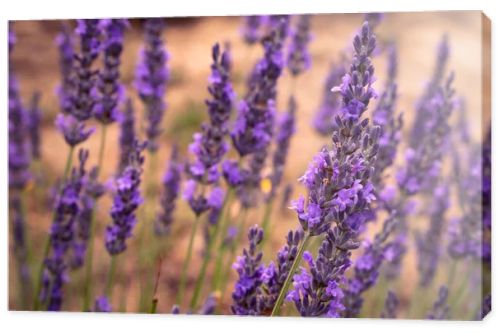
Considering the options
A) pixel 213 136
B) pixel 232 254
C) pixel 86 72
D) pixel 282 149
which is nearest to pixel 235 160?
pixel 282 149

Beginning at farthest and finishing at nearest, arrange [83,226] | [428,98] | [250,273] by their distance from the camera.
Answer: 1. [83,226]
2. [428,98]
3. [250,273]

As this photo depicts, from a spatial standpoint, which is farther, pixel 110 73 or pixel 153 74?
pixel 153 74

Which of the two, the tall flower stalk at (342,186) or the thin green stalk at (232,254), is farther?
the thin green stalk at (232,254)

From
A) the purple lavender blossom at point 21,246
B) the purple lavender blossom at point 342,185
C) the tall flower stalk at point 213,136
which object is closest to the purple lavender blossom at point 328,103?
the tall flower stalk at point 213,136

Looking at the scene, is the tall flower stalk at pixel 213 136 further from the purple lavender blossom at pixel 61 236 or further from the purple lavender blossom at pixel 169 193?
the purple lavender blossom at pixel 61 236

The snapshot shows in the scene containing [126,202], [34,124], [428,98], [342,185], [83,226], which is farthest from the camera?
[34,124]

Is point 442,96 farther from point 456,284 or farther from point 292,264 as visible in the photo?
point 292,264

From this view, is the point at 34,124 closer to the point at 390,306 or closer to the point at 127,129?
the point at 127,129

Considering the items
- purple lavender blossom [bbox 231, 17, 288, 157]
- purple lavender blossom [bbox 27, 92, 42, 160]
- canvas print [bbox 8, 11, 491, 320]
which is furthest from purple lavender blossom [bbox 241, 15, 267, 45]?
purple lavender blossom [bbox 27, 92, 42, 160]
